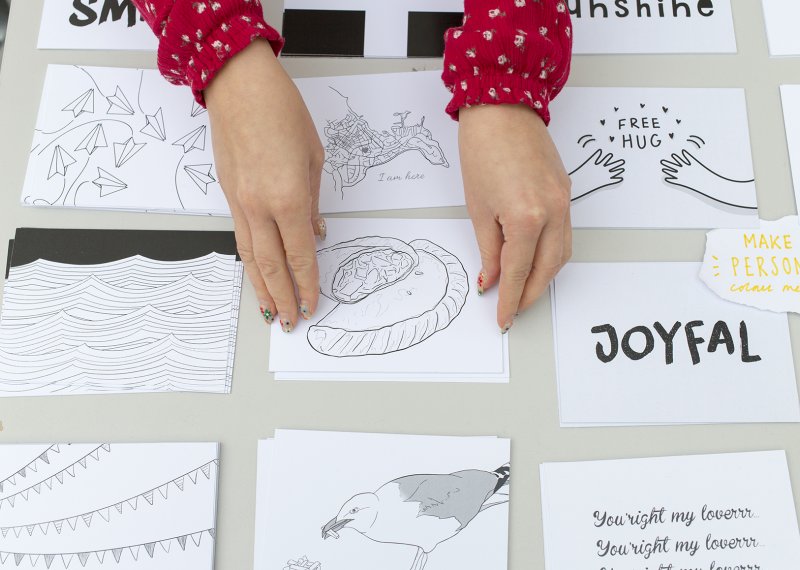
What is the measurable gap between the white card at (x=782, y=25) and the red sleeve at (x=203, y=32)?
0.57 m

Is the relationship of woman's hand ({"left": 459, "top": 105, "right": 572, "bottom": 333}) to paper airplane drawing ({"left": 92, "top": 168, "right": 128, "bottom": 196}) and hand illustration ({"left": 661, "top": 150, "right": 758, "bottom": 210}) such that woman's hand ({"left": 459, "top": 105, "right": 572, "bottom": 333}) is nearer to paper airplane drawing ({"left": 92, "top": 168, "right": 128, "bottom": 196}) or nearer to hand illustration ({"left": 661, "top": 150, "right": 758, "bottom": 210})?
hand illustration ({"left": 661, "top": 150, "right": 758, "bottom": 210})

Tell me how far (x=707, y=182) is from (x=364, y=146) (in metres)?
0.37

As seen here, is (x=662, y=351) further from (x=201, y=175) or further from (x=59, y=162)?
(x=59, y=162)

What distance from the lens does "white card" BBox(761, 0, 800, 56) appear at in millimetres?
706

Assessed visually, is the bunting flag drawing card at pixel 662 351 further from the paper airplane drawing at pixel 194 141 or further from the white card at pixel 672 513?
the paper airplane drawing at pixel 194 141

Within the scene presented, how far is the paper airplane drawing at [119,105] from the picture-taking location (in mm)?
681

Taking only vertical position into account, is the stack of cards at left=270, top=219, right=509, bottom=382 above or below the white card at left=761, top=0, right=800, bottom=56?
below

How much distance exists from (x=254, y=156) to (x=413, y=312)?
0.70 ft

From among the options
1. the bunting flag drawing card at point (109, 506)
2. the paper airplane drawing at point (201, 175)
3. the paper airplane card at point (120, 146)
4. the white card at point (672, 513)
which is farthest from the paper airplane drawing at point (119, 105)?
the white card at point (672, 513)

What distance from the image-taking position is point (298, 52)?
0.70 meters

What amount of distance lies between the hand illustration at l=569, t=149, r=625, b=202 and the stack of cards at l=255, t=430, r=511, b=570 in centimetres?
28

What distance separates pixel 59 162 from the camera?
660mm

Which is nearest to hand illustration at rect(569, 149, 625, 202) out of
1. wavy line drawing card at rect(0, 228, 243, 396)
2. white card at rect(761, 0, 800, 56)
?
white card at rect(761, 0, 800, 56)

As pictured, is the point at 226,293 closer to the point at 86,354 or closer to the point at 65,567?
the point at 86,354
